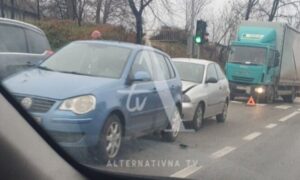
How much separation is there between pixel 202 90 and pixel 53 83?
3848mm

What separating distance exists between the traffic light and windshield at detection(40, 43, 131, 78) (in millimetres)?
474

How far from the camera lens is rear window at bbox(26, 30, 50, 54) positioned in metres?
3.20

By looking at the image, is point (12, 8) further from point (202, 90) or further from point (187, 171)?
point (202, 90)

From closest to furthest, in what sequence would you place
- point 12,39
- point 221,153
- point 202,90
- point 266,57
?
point 12,39, point 221,153, point 202,90, point 266,57

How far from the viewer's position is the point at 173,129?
13.1 ft

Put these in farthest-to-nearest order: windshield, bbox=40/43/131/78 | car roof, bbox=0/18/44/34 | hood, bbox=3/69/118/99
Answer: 1. windshield, bbox=40/43/131/78
2. car roof, bbox=0/18/44/34
3. hood, bbox=3/69/118/99

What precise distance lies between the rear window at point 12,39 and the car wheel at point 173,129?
1.13 metres

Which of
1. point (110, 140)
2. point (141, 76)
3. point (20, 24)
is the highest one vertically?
point (20, 24)

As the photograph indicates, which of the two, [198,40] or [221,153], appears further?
[221,153]

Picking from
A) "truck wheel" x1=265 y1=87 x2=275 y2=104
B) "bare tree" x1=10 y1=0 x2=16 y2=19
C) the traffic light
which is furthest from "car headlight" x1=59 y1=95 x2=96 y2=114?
"truck wheel" x1=265 y1=87 x2=275 y2=104

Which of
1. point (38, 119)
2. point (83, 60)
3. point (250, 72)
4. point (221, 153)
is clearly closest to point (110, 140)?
point (83, 60)

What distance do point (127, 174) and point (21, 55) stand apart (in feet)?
2.77

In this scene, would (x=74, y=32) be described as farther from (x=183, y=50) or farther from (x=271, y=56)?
(x=271, y=56)

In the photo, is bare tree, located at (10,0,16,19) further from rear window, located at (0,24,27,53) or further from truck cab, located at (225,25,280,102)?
truck cab, located at (225,25,280,102)
